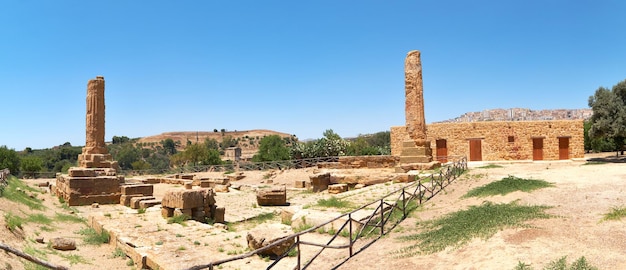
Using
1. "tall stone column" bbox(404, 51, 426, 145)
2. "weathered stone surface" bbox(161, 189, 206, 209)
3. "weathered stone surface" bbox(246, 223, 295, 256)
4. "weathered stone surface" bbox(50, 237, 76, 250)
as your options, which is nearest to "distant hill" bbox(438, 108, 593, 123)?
"tall stone column" bbox(404, 51, 426, 145)

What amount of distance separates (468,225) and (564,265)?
309 centimetres

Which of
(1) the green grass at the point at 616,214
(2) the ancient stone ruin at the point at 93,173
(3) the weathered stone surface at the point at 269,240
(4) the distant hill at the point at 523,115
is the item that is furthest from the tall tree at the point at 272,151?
(1) the green grass at the point at 616,214

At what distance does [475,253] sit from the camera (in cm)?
702

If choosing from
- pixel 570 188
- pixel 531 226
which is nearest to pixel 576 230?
pixel 531 226

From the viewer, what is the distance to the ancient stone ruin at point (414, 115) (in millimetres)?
20344

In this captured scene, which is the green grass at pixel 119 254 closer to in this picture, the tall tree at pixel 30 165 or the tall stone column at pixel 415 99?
the tall stone column at pixel 415 99

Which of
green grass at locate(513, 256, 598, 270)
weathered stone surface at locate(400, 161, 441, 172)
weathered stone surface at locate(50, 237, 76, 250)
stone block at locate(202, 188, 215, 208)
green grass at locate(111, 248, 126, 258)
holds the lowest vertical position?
green grass at locate(111, 248, 126, 258)

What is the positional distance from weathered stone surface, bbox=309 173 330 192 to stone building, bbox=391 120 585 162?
35.6 feet

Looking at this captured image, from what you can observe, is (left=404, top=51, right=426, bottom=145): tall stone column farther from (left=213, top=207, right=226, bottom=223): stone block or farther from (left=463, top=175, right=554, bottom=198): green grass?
(left=213, top=207, right=226, bottom=223): stone block

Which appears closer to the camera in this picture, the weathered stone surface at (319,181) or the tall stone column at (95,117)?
the weathered stone surface at (319,181)

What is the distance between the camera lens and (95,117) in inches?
913

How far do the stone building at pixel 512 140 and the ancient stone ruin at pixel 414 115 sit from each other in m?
8.34

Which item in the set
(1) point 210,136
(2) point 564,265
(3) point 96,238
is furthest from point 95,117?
(1) point 210,136

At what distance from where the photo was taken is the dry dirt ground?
6543mm
